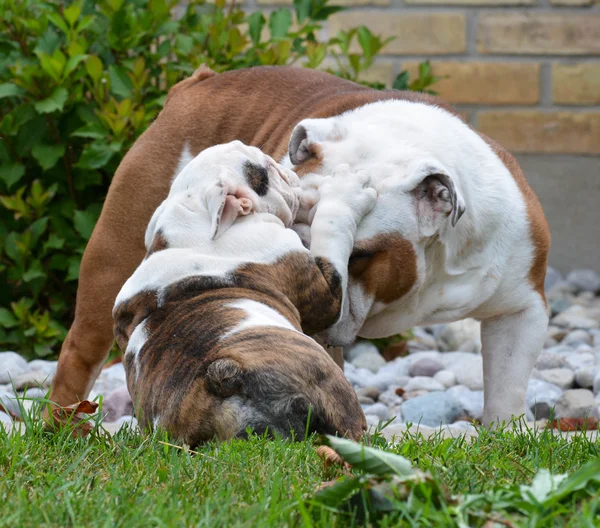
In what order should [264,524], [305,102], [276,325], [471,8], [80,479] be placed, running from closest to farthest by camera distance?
[264,524] → [80,479] → [276,325] → [305,102] → [471,8]

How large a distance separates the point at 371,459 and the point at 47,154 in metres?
3.25

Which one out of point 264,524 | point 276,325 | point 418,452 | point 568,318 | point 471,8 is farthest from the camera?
point 471,8

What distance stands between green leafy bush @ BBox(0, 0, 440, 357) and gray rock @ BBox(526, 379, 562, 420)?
1892 mm

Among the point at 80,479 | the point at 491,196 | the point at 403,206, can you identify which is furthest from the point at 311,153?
the point at 80,479

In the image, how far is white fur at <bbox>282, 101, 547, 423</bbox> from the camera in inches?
126

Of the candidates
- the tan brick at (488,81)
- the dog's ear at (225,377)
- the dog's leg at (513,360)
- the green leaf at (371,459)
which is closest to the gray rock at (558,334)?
the tan brick at (488,81)

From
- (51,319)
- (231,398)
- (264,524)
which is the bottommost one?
(51,319)

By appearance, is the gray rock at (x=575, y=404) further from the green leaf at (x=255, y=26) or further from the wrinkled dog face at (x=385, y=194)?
the green leaf at (x=255, y=26)

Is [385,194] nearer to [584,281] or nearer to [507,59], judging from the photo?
[507,59]

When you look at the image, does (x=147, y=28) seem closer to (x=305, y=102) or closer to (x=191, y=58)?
(x=191, y=58)

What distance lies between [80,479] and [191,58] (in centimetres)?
318

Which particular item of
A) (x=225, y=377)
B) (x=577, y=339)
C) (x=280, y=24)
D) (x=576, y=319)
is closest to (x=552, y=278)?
(x=576, y=319)

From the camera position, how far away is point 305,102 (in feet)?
12.5

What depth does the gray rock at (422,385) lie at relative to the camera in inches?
182
